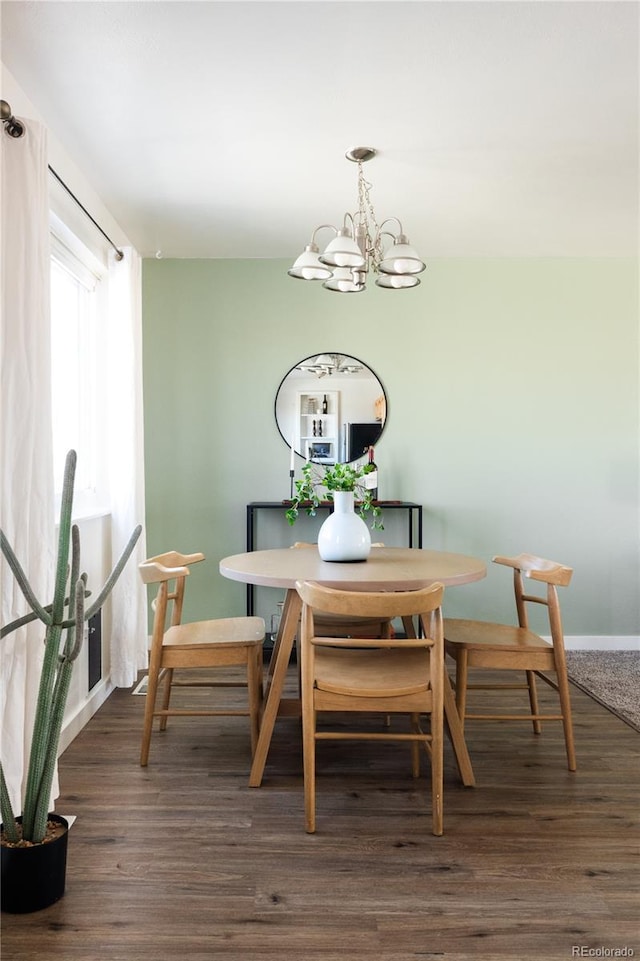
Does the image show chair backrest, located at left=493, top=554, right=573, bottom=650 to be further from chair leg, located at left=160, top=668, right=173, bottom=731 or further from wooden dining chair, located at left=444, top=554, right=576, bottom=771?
chair leg, located at left=160, top=668, right=173, bottom=731

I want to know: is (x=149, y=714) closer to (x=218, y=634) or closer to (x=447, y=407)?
(x=218, y=634)

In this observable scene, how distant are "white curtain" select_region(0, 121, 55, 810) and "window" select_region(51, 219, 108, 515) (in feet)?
3.31

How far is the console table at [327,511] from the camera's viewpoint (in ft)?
13.0

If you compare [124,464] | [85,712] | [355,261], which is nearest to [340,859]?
[85,712]

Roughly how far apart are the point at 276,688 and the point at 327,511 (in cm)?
191

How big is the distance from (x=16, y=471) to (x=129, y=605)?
5.04 feet

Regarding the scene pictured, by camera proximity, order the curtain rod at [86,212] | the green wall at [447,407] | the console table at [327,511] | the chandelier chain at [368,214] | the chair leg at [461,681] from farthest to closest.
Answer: the green wall at [447,407]
the console table at [327,511]
the chandelier chain at [368,214]
the curtain rod at [86,212]
the chair leg at [461,681]

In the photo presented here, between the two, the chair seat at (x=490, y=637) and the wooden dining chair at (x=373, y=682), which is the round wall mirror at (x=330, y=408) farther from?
the wooden dining chair at (x=373, y=682)

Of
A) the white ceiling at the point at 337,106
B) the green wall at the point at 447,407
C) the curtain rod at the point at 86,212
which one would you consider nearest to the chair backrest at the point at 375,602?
the white ceiling at the point at 337,106

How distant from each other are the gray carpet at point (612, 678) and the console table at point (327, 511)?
116 centimetres

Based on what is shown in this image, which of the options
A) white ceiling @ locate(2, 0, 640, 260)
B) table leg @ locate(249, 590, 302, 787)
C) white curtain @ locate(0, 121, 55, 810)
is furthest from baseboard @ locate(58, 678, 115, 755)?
white ceiling @ locate(2, 0, 640, 260)

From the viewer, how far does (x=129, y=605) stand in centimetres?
335

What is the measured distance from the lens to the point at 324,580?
87.9 inches

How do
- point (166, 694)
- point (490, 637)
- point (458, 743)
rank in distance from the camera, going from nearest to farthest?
point (458, 743) → point (490, 637) → point (166, 694)
